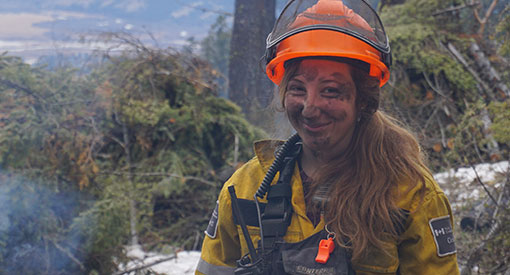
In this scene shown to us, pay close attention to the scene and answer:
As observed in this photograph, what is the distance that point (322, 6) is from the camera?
1.88 meters

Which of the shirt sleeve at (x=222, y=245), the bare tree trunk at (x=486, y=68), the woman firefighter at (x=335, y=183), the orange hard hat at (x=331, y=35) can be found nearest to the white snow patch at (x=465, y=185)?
the bare tree trunk at (x=486, y=68)

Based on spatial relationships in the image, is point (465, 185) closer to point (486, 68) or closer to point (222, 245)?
point (486, 68)

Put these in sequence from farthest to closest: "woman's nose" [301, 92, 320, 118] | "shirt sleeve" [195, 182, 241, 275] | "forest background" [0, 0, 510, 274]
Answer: "forest background" [0, 0, 510, 274]
"shirt sleeve" [195, 182, 241, 275]
"woman's nose" [301, 92, 320, 118]

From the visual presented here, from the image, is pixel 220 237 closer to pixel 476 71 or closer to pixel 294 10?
pixel 294 10

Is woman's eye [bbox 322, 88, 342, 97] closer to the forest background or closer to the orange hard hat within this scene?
the orange hard hat

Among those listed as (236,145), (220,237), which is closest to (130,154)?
(236,145)

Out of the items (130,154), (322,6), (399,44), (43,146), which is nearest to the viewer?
(322,6)

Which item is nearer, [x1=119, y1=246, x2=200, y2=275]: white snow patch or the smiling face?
the smiling face

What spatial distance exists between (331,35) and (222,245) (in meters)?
1.01

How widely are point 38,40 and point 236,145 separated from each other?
8.69 ft

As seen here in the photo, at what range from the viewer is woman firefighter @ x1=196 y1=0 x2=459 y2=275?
5.60 feet

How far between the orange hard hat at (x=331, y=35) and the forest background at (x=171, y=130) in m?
1.22

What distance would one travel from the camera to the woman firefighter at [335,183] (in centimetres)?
171

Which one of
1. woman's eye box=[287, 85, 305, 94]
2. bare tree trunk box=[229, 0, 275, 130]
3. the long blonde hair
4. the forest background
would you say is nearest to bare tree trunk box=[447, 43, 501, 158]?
the forest background
